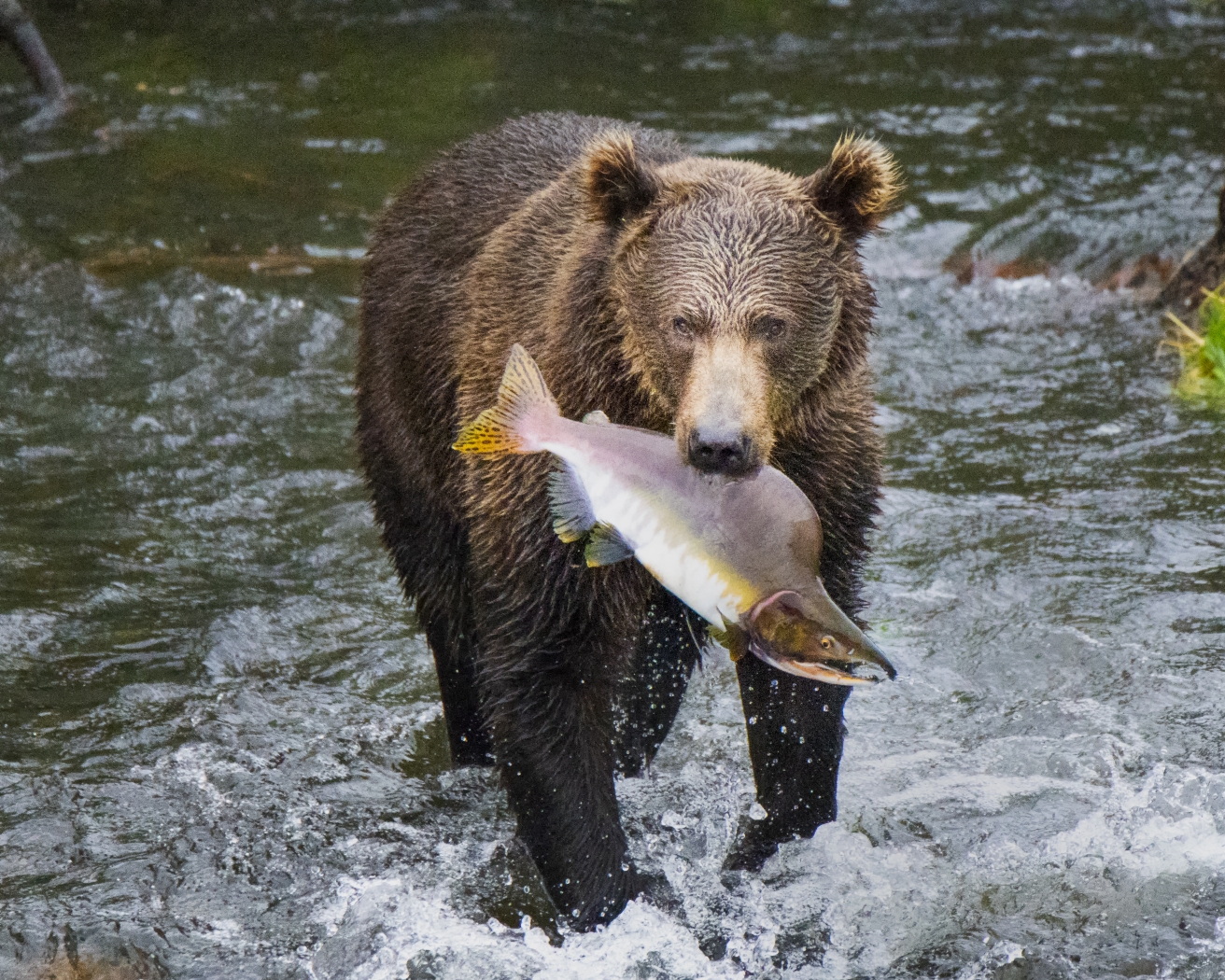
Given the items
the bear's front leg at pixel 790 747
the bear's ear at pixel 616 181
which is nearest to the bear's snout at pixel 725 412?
the bear's ear at pixel 616 181

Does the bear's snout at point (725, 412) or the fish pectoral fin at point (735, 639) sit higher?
the bear's snout at point (725, 412)

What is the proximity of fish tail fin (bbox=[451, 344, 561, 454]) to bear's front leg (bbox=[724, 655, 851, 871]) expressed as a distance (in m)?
1.05

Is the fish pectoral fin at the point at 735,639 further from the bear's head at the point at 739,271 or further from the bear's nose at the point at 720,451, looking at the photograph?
the bear's head at the point at 739,271

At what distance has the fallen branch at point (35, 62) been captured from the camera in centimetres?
1199

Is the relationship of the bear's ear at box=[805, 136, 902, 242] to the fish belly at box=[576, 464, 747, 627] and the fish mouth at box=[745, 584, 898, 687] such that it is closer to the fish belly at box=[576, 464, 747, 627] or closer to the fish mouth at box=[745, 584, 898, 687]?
the fish belly at box=[576, 464, 747, 627]

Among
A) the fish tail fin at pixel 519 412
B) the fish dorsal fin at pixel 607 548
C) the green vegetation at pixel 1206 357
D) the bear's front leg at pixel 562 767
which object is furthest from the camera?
the green vegetation at pixel 1206 357

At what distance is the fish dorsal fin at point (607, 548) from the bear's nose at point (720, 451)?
0.92 feet

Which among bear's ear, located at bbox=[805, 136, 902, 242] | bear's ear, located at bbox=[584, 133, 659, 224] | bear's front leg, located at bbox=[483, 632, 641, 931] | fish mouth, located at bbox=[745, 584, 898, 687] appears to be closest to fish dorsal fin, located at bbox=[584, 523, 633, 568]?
fish mouth, located at bbox=[745, 584, 898, 687]

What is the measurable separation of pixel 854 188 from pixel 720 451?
1.09 meters

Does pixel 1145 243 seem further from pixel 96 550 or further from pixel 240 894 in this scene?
pixel 240 894

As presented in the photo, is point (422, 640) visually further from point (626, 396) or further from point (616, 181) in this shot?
point (616, 181)

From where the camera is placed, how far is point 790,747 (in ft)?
15.1

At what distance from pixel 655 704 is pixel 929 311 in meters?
4.97

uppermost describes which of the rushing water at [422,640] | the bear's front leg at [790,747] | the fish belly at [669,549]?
the fish belly at [669,549]
